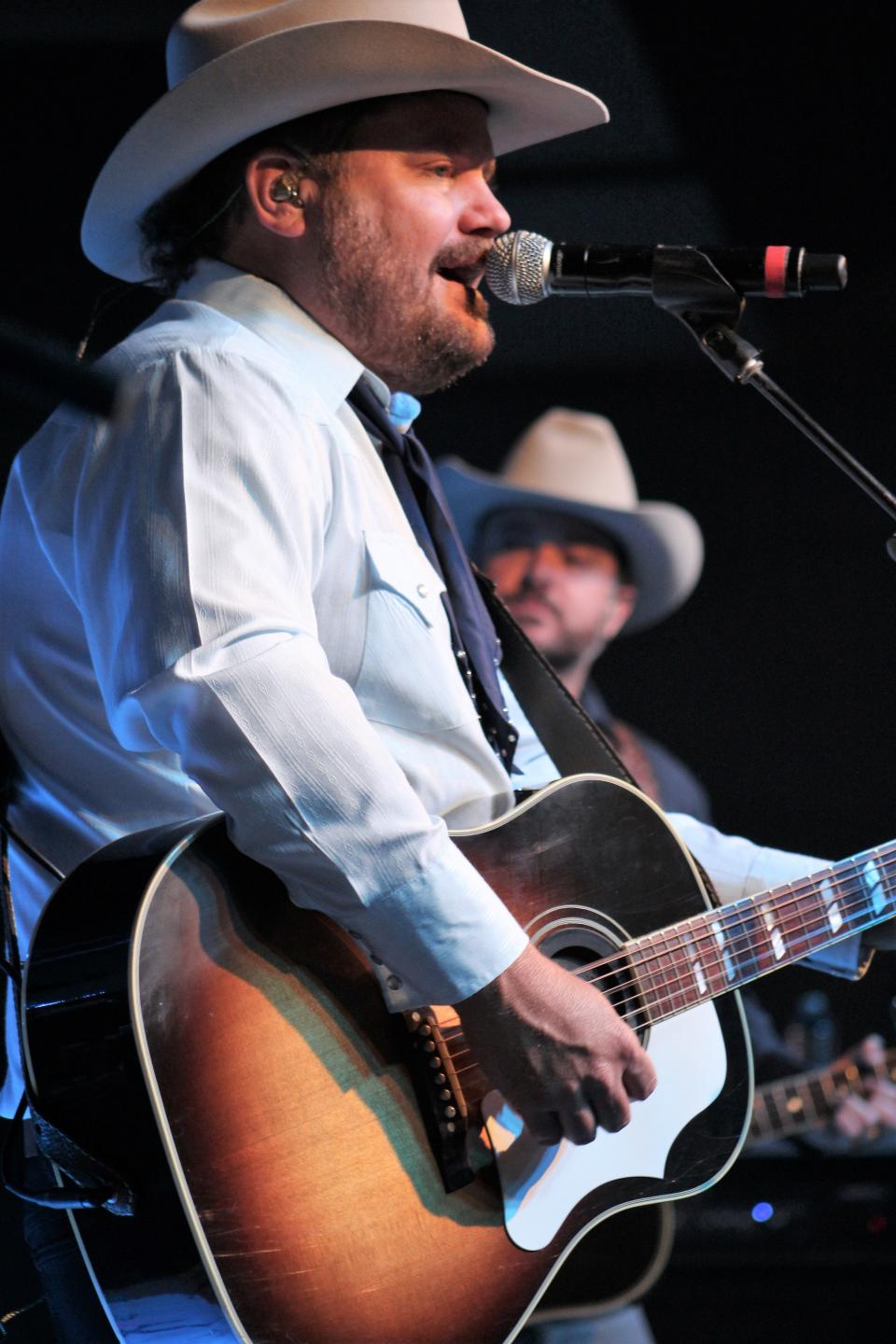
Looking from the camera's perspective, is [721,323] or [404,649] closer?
[404,649]

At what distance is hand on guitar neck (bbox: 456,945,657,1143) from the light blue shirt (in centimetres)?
4

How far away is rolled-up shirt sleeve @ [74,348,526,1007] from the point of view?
163cm

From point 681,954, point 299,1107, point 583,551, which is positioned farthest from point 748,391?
point 299,1107

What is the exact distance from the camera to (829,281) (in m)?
2.04

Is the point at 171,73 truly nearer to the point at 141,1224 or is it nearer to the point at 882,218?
the point at 141,1224

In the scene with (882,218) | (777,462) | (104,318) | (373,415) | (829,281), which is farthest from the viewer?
(777,462)

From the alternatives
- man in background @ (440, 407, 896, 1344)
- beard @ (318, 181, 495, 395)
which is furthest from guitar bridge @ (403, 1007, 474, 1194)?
man in background @ (440, 407, 896, 1344)

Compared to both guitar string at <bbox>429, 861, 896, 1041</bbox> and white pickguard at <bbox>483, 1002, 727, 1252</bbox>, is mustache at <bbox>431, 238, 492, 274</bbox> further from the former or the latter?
white pickguard at <bbox>483, 1002, 727, 1252</bbox>

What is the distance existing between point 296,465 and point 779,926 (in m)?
1.02

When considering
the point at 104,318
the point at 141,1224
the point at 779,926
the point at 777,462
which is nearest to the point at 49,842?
the point at 141,1224

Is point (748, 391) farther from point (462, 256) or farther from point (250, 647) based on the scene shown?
point (250, 647)

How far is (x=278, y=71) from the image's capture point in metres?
2.12

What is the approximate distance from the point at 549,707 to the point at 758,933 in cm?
57

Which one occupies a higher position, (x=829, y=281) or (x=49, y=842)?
(x=829, y=281)
